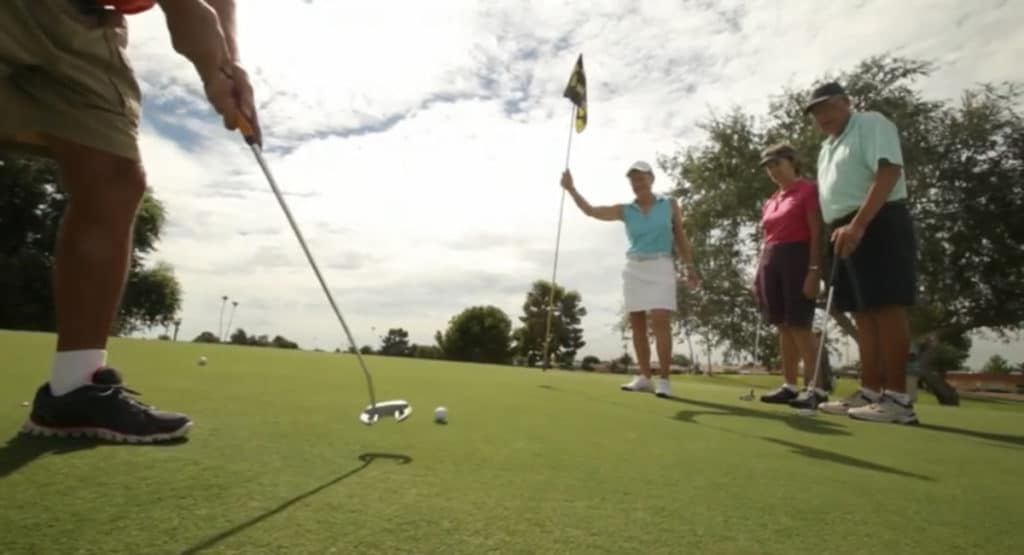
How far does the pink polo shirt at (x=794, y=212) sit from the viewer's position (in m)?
5.34

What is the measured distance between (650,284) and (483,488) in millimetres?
4769

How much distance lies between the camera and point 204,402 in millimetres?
2992

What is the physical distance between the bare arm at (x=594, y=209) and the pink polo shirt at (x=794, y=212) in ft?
5.49

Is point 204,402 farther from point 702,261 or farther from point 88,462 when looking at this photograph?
point 702,261

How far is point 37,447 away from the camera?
1.86m

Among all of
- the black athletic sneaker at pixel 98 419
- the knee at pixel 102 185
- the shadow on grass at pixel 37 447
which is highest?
the knee at pixel 102 185

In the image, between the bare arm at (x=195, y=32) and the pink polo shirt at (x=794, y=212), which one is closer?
the bare arm at (x=195, y=32)

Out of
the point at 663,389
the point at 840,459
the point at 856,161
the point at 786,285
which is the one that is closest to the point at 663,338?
the point at 663,389

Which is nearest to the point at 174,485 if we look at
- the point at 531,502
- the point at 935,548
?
the point at 531,502

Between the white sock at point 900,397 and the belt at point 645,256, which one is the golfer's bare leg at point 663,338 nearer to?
the belt at point 645,256

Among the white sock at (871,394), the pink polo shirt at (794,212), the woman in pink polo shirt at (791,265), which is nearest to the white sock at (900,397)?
the white sock at (871,394)

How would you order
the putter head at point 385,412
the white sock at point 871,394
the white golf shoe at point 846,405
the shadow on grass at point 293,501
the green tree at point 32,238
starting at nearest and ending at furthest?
the shadow on grass at point 293,501 < the putter head at point 385,412 < the white sock at point 871,394 < the white golf shoe at point 846,405 < the green tree at point 32,238

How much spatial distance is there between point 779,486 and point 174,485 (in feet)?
5.69

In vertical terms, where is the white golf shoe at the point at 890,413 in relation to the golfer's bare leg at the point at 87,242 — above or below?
below
